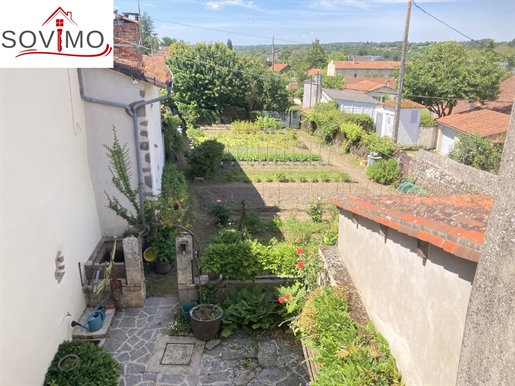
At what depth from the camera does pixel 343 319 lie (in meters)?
5.68

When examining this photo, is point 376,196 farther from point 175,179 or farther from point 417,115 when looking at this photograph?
point 417,115

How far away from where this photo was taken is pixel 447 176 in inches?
653

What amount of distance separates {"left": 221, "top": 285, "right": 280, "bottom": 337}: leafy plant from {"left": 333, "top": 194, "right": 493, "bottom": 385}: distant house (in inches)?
112

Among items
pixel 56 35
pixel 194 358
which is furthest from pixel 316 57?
pixel 194 358

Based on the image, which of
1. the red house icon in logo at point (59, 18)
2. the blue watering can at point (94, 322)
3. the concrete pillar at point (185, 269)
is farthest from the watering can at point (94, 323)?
the red house icon in logo at point (59, 18)

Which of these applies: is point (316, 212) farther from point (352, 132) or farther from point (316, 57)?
point (316, 57)

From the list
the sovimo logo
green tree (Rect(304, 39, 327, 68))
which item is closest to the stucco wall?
the sovimo logo

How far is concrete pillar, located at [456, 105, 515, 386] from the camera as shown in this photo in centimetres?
246

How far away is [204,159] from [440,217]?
16.1m

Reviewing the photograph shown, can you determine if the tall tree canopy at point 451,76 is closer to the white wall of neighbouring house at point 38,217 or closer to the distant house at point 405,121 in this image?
the distant house at point 405,121

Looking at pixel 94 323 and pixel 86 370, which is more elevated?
pixel 86 370

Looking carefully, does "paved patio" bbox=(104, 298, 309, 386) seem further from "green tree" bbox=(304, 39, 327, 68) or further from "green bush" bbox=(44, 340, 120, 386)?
"green tree" bbox=(304, 39, 327, 68)

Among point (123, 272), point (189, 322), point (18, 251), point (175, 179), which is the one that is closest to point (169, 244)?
point (123, 272)

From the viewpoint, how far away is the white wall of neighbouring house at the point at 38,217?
560cm
